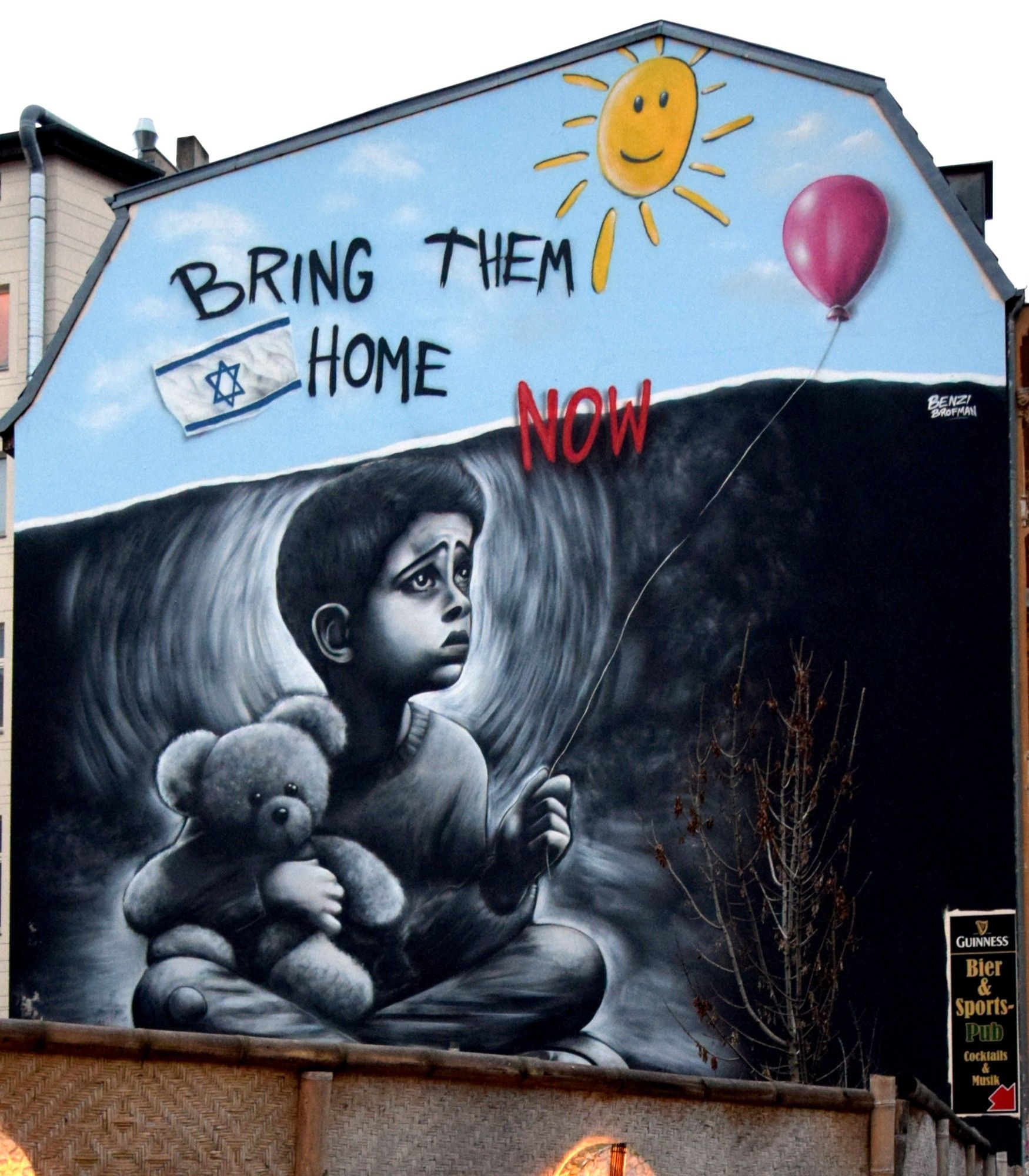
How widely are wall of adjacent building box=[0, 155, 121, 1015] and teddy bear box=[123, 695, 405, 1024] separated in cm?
644

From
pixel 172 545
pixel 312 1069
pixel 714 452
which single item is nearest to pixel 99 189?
pixel 172 545

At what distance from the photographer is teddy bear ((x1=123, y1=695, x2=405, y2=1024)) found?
2681 cm

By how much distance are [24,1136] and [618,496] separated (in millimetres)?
19659

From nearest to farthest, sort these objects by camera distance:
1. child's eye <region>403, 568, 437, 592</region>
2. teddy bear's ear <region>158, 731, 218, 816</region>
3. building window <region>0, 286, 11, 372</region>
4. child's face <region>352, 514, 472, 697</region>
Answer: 1. child's face <region>352, 514, 472, 697</region>
2. child's eye <region>403, 568, 437, 592</region>
3. teddy bear's ear <region>158, 731, 218, 816</region>
4. building window <region>0, 286, 11, 372</region>

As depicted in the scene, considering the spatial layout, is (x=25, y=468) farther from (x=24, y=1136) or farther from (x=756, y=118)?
(x=24, y=1136)

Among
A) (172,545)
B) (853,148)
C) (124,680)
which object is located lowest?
(124,680)

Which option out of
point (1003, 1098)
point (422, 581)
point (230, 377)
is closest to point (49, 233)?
point (230, 377)

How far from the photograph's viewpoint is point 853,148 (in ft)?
85.2

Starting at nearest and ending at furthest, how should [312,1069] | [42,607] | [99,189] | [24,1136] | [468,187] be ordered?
[24,1136], [312,1069], [468,187], [42,607], [99,189]

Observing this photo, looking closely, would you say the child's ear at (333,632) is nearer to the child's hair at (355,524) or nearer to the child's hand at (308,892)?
the child's hair at (355,524)

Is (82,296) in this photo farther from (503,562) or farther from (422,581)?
(503,562)

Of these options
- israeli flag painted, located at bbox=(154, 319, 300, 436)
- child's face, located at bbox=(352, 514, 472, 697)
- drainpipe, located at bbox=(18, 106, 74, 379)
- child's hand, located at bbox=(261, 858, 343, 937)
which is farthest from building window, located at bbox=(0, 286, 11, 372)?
child's hand, located at bbox=(261, 858, 343, 937)

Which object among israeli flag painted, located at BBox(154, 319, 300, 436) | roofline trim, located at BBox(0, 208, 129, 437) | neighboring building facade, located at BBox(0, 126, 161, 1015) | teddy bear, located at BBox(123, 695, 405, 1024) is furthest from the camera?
neighboring building facade, located at BBox(0, 126, 161, 1015)

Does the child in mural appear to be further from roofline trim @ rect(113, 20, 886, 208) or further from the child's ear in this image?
roofline trim @ rect(113, 20, 886, 208)
